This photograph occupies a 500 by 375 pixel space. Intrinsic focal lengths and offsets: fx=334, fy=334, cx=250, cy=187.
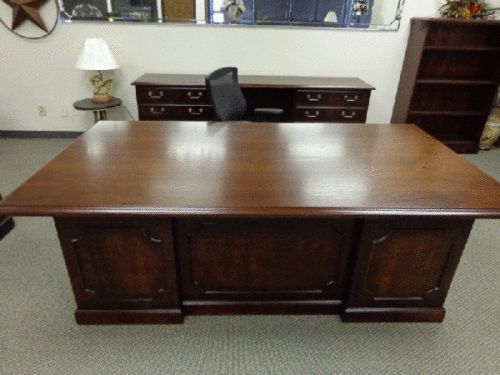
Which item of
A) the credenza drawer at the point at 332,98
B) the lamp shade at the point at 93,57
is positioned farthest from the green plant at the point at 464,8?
the lamp shade at the point at 93,57

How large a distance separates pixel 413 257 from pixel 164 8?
3191 millimetres

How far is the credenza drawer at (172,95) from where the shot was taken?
312 cm

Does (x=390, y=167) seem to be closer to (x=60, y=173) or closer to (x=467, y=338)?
(x=467, y=338)

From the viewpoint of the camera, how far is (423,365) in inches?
55.6

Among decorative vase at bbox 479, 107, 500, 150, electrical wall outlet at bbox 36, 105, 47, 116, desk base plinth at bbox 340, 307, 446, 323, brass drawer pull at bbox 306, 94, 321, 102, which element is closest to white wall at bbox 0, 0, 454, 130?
electrical wall outlet at bbox 36, 105, 47, 116

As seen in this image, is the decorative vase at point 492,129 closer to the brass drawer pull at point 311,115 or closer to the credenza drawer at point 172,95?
the brass drawer pull at point 311,115

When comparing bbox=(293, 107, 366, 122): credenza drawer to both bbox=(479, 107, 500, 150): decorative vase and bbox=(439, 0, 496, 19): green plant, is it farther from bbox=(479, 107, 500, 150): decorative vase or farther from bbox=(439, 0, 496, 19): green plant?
bbox=(479, 107, 500, 150): decorative vase

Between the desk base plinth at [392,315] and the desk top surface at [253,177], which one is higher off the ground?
the desk top surface at [253,177]

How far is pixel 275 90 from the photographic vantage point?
3412mm

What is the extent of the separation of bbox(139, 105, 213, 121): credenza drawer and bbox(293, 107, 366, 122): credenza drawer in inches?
34.5

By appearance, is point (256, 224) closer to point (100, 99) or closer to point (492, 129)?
point (100, 99)

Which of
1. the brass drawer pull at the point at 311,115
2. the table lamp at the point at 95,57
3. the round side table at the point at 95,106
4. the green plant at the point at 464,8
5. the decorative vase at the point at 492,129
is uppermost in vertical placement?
the green plant at the point at 464,8

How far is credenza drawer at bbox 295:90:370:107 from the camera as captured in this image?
10.6 feet

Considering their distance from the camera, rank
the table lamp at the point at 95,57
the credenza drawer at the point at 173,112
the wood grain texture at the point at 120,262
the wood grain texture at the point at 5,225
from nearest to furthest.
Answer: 1. the wood grain texture at the point at 120,262
2. the wood grain texture at the point at 5,225
3. the table lamp at the point at 95,57
4. the credenza drawer at the point at 173,112
